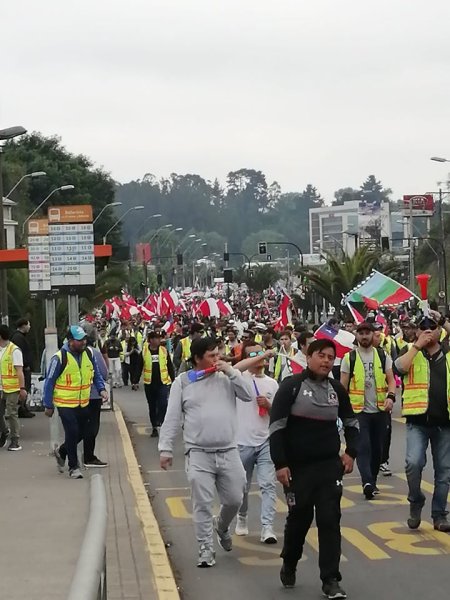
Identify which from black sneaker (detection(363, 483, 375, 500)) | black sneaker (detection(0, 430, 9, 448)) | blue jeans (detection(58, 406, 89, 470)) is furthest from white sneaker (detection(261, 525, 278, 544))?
black sneaker (detection(0, 430, 9, 448))

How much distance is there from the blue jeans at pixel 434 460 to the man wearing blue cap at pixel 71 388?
15.5ft

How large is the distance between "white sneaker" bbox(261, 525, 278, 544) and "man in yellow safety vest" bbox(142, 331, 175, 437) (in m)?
Result: 9.24

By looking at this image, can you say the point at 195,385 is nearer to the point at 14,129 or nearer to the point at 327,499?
the point at 327,499

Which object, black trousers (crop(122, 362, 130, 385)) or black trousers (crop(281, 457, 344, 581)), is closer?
black trousers (crop(281, 457, 344, 581))

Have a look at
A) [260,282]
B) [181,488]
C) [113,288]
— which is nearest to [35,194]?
[260,282]

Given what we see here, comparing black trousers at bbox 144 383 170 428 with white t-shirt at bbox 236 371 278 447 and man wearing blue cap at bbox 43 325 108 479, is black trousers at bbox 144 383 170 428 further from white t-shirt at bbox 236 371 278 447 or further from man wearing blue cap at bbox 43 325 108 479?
white t-shirt at bbox 236 371 278 447

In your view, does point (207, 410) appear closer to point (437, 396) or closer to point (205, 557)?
point (205, 557)

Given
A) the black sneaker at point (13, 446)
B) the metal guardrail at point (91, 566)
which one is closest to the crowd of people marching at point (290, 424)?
the black sneaker at point (13, 446)

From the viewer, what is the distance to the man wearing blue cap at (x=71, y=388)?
13406 millimetres

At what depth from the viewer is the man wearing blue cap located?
1341cm

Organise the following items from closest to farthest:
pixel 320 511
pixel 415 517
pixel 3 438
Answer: pixel 320 511 < pixel 415 517 < pixel 3 438

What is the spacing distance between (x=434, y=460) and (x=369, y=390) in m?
2.21

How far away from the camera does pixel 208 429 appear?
876 cm

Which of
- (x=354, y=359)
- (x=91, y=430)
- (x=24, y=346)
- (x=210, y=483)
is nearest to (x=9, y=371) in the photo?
(x=91, y=430)
